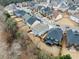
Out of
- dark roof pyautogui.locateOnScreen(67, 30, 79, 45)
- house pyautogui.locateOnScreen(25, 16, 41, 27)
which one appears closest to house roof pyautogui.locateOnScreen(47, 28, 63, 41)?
dark roof pyautogui.locateOnScreen(67, 30, 79, 45)

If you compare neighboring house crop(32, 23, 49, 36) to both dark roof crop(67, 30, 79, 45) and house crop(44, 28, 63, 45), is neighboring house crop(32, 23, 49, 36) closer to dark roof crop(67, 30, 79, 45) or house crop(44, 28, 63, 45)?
house crop(44, 28, 63, 45)

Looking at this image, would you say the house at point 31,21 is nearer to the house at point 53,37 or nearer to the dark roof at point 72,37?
the house at point 53,37

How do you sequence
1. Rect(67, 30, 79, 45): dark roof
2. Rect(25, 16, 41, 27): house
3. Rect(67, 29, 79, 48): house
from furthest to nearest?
Rect(25, 16, 41, 27): house → Rect(67, 30, 79, 45): dark roof → Rect(67, 29, 79, 48): house

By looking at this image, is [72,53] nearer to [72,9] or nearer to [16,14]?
[16,14]

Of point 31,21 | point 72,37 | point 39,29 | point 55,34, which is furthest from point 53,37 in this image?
point 31,21

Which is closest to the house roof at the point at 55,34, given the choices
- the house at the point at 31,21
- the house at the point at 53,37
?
the house at the point at 53,37

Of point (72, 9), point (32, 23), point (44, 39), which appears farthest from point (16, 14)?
point (44, 39)
